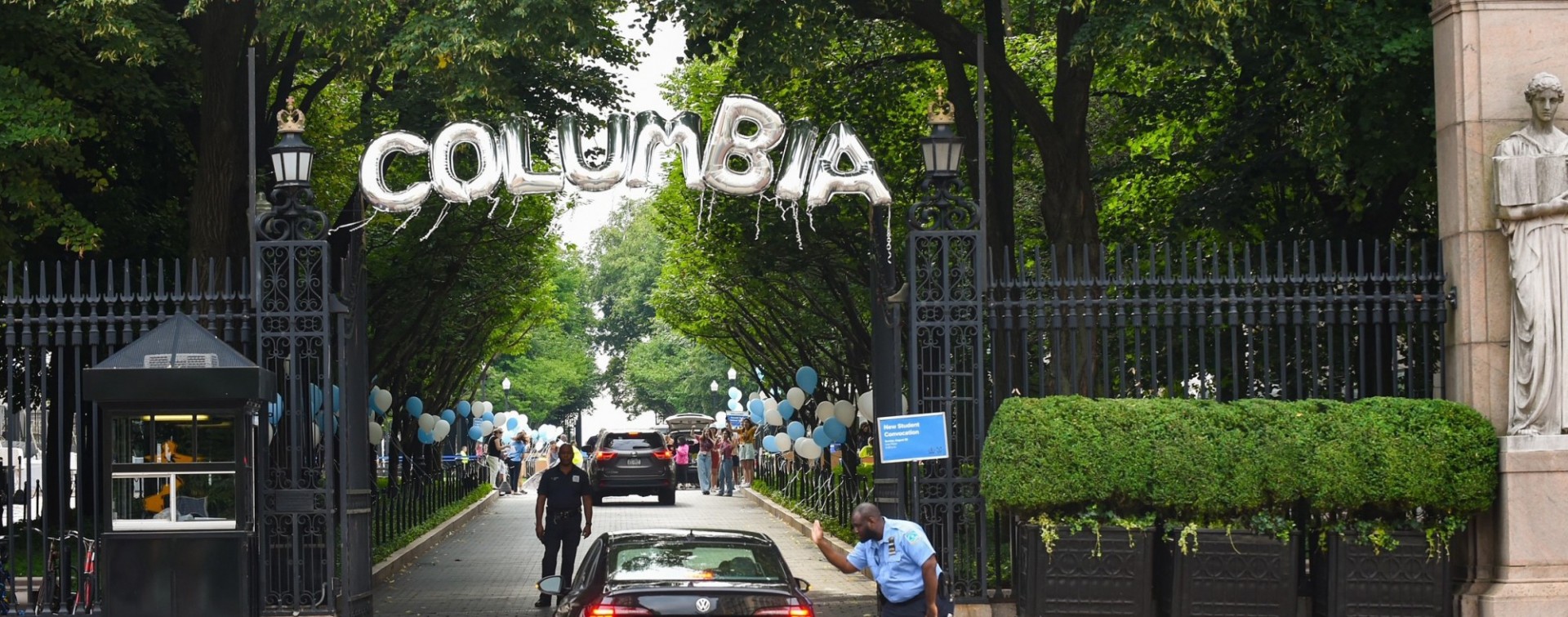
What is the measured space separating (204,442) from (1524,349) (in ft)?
33.3

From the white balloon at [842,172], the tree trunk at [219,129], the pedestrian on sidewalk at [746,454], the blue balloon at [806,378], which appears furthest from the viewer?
the pedestrian on sidewalk at [746,454]

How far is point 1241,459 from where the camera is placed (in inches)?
528

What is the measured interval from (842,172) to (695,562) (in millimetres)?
5063

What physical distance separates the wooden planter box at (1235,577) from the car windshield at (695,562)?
12.5 ft

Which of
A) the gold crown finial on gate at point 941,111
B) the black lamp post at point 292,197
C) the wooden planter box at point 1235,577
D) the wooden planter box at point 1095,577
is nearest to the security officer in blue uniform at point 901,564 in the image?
the wooden planter box at point 1095,577

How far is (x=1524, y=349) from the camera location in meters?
13.6

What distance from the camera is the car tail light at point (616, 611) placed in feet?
33.1

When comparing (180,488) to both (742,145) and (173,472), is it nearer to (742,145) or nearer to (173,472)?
(173,472)

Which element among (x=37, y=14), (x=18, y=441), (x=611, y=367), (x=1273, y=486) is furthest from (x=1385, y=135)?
(x=611, y=367)

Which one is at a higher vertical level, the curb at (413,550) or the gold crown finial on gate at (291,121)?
the gold crown finial on gate at (291,121)

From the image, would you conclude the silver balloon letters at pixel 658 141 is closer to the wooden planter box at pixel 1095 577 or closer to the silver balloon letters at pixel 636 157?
the silver balloon letters at pixel 636 157

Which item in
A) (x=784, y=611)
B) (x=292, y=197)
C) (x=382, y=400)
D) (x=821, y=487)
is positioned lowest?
(x=821, y=487)

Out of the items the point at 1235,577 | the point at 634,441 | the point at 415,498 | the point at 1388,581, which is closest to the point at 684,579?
the point at 1235,577

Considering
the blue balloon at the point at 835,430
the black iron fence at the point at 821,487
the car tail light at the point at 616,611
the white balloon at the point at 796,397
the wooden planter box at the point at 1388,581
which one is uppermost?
the white balloon at the point at 796,397
